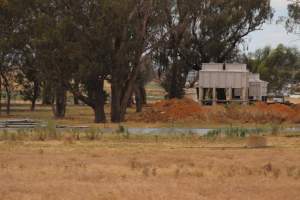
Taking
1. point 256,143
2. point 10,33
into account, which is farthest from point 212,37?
point 256,143

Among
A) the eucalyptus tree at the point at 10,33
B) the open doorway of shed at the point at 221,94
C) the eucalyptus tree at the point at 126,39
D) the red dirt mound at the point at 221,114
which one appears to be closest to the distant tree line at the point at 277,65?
the open doorway of shed at the point at 221,94

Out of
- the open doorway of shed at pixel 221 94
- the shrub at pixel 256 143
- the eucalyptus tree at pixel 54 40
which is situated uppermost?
the eucalyptus tree at pixel 54 40

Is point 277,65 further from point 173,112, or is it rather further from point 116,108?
point 116,108

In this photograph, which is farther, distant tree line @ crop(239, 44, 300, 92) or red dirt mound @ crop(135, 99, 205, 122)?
distant tree line @ crop(239, 44, 300, 92)

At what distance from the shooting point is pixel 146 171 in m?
17.2

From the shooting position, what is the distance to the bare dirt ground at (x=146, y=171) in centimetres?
1414

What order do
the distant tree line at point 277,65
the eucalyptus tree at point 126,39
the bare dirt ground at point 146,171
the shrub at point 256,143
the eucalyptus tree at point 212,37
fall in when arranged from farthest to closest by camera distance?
the distant tree line at point 277,65, the eucalyptus tree at point 212,37, the eucalyptus tree at point 126,39, the shrub at point 256,143, the bare dirt ground at point 146,171

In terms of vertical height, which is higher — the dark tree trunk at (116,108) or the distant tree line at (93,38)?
the distant tree line at (93,38)

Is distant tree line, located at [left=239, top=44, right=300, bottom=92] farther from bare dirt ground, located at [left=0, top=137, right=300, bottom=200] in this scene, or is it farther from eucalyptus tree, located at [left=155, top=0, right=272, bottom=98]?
bare dirt ground, located at [left=0, top=137, right=300, bottom=200]

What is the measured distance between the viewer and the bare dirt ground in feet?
46.4

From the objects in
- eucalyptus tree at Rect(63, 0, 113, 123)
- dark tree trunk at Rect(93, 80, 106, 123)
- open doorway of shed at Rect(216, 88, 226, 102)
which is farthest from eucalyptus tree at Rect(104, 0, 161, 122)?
open doorway of shed at Rect(216, 88, 226, 102)

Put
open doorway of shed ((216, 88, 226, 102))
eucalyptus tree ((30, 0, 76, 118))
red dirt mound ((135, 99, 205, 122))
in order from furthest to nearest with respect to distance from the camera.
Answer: open doorway of shed ((216, 88, 226, 102)), red dirt mound ((135, 99, 205, 122)), eucalyptus tree ((30, 0, 76, 118))

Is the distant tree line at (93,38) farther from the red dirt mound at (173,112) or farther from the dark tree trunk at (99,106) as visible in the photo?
the red dirt mound at (173,112)

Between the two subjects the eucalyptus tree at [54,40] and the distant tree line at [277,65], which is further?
the distant tree line at [277,65]
